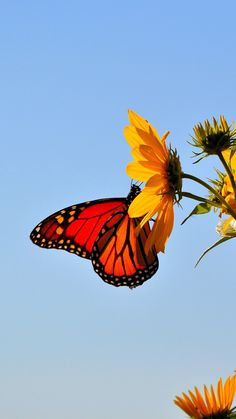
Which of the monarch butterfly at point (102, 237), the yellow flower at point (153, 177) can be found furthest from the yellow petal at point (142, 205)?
the monarch butterfly at point (102, 237)

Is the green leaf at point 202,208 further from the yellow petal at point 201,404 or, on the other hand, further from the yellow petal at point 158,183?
the yellow petal at point 201,404

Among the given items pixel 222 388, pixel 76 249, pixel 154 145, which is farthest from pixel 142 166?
pixel 76 249

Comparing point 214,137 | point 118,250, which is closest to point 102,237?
point 118,250

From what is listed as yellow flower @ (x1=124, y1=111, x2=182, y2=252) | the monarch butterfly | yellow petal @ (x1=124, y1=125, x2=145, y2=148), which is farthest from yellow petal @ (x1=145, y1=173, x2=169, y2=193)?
the monarch butterfly

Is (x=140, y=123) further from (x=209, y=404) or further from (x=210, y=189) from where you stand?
(x=209, y=404)

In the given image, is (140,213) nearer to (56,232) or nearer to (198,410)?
(198,410)

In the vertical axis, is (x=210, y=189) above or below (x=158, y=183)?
below

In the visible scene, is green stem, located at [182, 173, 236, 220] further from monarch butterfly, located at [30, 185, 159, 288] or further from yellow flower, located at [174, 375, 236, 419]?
monarch butterfly, located at [30, 185, 159, 288]
